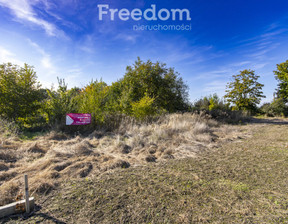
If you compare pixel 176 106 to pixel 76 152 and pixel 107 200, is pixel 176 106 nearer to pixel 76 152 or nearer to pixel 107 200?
pixel 76 152

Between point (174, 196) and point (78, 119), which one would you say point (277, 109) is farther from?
point (174, 196)

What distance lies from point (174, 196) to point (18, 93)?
879 cm

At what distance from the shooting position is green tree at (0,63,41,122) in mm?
7297

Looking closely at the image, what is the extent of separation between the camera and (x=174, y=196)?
2125 millimetres

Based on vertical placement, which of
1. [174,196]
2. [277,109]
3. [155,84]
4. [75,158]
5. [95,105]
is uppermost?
[155,84]

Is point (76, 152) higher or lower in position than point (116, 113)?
lower

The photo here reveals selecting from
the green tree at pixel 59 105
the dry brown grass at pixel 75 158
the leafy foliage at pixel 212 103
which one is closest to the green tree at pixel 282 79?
the leafy foliage at pixel 212 103

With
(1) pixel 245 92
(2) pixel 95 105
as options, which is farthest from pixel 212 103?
(2) pixel 95 105

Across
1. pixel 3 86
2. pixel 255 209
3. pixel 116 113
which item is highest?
pixel 3 86

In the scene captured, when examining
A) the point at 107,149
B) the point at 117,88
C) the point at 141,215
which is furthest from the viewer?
the point at 117,88

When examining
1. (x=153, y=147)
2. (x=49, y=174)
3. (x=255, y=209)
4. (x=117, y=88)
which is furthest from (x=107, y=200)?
(x=117, y=88)

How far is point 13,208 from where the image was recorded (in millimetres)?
1801

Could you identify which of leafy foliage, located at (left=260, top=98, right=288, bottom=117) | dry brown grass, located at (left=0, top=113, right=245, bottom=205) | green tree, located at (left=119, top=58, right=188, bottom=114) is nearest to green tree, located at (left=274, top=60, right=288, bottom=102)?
leafy foliage, located at (left=260, top=98, right=288, bottom=117)

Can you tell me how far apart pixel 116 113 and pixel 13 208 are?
6118mm
